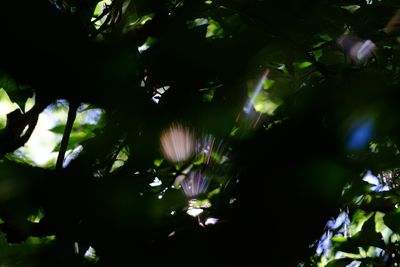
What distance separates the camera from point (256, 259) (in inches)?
34.8

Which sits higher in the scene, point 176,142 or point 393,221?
point 176,142

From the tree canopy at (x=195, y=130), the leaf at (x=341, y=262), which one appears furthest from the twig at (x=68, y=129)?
the leaf at (x=341, y=262)

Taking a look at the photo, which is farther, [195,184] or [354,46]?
[195,184]

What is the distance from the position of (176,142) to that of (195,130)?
0.06 meters

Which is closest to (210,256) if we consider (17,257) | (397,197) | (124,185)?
(124,185)

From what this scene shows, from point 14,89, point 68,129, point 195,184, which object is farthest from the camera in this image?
point 195,184

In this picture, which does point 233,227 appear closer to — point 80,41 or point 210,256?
point 210,256

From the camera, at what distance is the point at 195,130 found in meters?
1.03

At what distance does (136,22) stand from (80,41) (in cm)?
29

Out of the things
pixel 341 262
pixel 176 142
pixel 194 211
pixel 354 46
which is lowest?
pixel 341 262

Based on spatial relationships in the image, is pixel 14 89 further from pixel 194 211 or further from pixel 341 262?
pixel 341 262

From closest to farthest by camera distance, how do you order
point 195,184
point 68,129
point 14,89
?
point 14,89, point 68,129, point 195,184

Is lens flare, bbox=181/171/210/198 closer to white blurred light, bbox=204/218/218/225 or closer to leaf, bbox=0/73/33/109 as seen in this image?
white blurred light, bbox=204/218/218/225

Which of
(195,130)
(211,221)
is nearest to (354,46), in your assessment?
(195,130)
